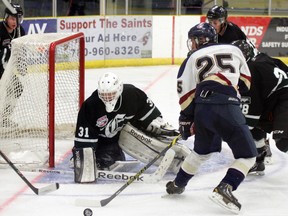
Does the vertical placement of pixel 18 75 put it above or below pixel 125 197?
above

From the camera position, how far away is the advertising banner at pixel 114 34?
8.41 meters

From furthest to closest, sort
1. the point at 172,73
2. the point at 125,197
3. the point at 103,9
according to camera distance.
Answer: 1. the point at 103,9
2. the point at 172,73
3. the point at 125,197

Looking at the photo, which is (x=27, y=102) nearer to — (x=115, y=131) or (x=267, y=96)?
(x=115, y=131)

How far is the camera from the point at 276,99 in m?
3.58

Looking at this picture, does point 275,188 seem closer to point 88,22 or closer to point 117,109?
point 117,109

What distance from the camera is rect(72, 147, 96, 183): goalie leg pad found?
140 inches

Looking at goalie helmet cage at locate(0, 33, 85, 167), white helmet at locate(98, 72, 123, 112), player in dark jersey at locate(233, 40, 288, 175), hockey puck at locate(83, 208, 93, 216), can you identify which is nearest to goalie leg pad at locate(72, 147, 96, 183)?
white helmet at locate(98, 72, 123, 112)

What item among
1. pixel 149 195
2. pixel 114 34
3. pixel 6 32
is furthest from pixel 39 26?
pixel 149 195

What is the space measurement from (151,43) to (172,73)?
85 centimetres

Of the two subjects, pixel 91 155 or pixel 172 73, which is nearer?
pixel 91 155

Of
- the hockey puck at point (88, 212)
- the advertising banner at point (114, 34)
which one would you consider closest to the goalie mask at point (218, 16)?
the hockey puck at point (88, 212)

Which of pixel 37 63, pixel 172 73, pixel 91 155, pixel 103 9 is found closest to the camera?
pixel 91 155

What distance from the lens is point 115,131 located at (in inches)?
148

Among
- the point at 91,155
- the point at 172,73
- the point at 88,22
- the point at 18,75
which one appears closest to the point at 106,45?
the point at 88,22
